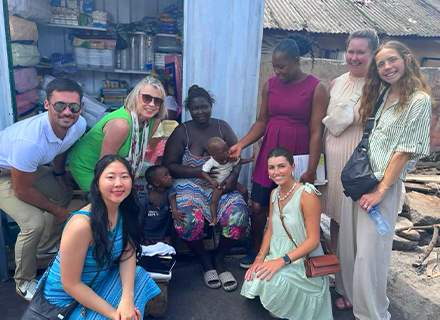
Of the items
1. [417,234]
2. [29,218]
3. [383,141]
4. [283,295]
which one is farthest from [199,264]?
[417,234]

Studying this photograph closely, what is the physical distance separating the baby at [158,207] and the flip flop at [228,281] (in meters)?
0.59

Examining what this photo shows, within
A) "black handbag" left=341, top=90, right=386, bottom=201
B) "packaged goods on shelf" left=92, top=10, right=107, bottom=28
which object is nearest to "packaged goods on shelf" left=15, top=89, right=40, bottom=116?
"packaged goods on shelf" left=92, top=10, right=107, bottom=28

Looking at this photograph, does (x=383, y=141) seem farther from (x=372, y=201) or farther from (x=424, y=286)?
(x=424, y=286)

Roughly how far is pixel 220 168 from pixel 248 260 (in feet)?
3.00

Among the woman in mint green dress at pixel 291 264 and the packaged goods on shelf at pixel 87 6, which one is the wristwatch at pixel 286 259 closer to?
the woman in mint green dress at pixel 291 264

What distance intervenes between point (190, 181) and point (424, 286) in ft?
7.62

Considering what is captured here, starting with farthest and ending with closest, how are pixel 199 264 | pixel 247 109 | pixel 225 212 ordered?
1. pixel 247 109
2. pixel 199 264
3. pixel 225 212

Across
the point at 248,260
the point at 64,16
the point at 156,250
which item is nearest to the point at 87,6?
the point at 64,16

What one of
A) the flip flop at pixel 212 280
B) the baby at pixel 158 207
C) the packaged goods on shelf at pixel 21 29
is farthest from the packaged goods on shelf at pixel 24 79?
the flip flop at pixel 212 280

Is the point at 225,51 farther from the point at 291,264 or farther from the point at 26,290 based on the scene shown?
the point at 26,290

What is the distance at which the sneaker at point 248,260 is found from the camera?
323cm

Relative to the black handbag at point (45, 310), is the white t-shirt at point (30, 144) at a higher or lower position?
higher

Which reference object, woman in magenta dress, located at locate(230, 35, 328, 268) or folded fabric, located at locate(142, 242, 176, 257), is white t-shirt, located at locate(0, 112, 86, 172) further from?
woman in magenta dress, located at locate(230, 35, 328, 268)

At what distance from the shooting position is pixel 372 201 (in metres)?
2.27
